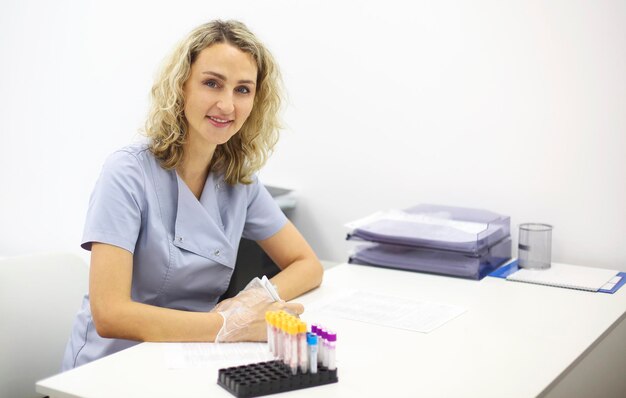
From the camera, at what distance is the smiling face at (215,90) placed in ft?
5.78

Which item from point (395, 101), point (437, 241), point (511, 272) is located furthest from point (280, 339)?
point (395, 101)

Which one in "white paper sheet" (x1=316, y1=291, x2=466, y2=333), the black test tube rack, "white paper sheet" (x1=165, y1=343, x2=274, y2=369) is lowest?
"white paper sheet" (x1=316, y1=291, x2=466, y2=333)

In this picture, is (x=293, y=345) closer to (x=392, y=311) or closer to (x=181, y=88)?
(x=392, y=311)

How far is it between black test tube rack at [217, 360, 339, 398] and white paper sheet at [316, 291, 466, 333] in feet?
1.24

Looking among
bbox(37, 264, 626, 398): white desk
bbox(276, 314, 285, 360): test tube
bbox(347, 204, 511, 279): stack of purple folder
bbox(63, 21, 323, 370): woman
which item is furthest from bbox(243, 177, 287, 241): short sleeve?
bbox(276, 314, 285, 360): test tube

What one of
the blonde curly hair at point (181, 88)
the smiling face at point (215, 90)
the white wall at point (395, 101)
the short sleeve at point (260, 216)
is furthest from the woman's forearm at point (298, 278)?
the white wall at point (395, 101)

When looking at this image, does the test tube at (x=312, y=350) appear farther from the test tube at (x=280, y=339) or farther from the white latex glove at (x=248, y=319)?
the white latex glove at (x=248, y=319)

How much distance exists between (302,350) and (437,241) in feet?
2.86

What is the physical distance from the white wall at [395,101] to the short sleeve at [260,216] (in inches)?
24.2

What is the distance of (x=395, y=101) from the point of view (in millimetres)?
2496

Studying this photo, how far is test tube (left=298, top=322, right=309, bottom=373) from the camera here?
1.35 meters

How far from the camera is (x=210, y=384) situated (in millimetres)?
1327

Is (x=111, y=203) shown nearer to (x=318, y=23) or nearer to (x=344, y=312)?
(x=344, y=312)

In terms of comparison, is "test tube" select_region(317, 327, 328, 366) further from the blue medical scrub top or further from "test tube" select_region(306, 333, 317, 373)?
the blue medical scrub top
